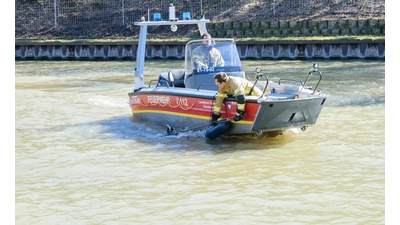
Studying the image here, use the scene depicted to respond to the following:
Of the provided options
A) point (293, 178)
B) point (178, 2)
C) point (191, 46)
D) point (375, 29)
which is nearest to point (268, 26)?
point (375, 29)

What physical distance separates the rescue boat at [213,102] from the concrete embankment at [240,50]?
14581 mm

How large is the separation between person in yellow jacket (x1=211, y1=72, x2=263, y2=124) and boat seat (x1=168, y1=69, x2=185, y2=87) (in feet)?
7.94

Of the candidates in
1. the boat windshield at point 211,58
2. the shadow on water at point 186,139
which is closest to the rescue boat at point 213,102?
the boat windshield at point 211,58

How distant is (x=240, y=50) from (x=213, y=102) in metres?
18.6

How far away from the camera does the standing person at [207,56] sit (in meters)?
12.5

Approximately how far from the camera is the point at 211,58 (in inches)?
494

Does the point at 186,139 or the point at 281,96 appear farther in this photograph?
the point at 186,139

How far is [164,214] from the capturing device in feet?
24.3

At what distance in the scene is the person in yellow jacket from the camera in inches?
416

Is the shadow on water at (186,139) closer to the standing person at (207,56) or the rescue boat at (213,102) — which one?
the rescue boat at (213,102)

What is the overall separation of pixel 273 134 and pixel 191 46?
257 cm

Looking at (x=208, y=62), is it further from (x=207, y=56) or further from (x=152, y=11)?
(x=152, y=11)

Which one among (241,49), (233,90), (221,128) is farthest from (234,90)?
(241,49)

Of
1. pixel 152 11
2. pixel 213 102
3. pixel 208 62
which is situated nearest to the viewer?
pixel 213 102
